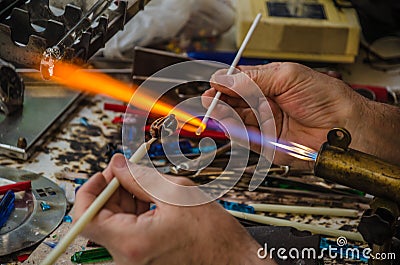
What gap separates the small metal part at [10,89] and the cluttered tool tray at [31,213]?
20 centimetres

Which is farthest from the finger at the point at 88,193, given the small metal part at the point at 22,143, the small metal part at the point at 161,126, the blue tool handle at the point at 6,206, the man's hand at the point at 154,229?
the small metal part at the point at 22,143

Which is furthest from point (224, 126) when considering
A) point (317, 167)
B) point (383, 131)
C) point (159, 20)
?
point (159, 20)

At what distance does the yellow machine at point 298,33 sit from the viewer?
1.90 m

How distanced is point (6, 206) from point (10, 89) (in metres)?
0.38

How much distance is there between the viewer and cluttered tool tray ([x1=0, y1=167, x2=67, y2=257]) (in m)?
1.21

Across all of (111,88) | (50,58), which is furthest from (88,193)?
(111,88)

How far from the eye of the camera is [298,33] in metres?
1.91

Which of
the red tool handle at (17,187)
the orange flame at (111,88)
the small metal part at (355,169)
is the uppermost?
the small metal part at (355,169)

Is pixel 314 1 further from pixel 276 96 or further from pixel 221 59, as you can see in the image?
pixel 276 96

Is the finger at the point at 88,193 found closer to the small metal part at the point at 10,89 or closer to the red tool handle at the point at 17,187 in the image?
the red tool handle at the point at 17,187

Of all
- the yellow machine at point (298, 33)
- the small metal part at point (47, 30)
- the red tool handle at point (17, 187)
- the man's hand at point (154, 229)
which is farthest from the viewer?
the yellow machine at point (298, 33)

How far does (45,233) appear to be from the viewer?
1.24 m

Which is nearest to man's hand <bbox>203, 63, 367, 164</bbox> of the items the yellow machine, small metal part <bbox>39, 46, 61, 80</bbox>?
small metal part <bbox>39, 46, 61, 80</bbox>

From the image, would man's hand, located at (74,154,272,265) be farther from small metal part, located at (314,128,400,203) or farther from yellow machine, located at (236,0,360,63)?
yellow machine, located at (236,0,360,63)
